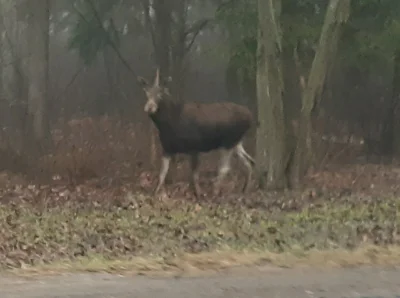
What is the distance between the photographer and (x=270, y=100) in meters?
20.1

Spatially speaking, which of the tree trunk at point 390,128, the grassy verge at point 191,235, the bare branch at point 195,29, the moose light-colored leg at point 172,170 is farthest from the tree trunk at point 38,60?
the grassy verge at point 191,235

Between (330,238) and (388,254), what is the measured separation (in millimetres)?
2359

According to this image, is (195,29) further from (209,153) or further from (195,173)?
(195,173)

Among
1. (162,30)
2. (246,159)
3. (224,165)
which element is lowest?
(224,165)

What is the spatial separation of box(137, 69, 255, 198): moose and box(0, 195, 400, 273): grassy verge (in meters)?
2.35

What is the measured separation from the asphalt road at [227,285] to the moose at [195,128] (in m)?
10.3

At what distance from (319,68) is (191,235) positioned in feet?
25.9

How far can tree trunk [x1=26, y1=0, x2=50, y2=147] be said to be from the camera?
94.8ft

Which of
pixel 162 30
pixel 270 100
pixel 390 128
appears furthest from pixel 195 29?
pixel 270 100

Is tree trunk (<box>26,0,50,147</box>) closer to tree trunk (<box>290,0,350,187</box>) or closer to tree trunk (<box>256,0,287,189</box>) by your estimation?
tree trunk (<box>256,0,287,189</box>)

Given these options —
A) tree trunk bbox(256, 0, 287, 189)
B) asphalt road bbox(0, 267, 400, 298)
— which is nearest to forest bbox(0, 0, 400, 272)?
tree trunk bbox(256, 0, 287, 189)

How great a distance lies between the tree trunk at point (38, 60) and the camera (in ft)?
94.8

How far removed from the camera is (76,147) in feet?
77.4

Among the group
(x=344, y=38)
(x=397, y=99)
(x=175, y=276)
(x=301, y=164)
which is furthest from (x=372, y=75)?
(x=175, y=276)
